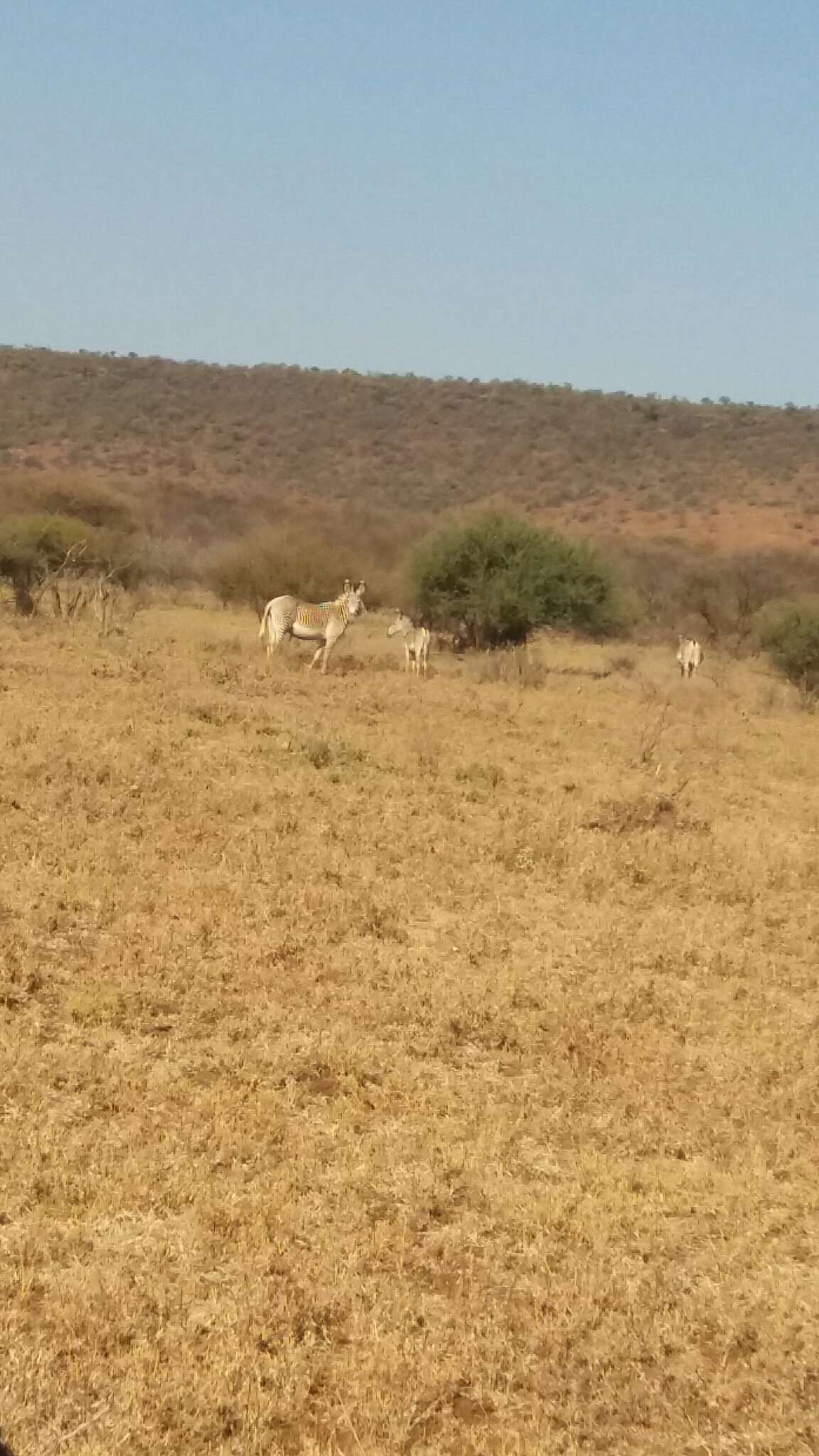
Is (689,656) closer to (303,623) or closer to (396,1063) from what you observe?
(303,623)

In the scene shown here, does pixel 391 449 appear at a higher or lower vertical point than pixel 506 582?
higher

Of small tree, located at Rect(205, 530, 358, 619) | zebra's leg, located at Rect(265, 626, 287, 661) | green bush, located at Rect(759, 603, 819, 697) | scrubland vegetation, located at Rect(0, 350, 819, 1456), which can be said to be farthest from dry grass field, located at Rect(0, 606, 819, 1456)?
small tree, located at Rect(205, 530, 358, 619)

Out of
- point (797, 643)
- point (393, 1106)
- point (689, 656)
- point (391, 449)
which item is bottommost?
point (393, 1106)

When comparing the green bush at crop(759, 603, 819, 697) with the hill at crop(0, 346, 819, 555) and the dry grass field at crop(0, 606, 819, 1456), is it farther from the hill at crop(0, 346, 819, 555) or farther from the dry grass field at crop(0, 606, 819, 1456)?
the hill at crop(0, 346, 819, 555)

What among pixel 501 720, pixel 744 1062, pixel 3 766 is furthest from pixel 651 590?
pixel 744 1062

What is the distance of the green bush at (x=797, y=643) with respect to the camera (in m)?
20.2

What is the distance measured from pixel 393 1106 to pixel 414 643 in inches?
484

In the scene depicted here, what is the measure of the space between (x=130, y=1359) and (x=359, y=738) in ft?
27.7

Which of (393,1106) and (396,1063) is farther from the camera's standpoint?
(396,1063)

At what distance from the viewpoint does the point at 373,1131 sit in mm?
5020

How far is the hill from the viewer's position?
130 ft

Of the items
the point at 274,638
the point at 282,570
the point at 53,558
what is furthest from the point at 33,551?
the point at 274,638

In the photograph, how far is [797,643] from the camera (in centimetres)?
2044

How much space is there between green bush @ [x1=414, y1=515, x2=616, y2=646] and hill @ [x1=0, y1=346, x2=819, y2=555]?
11358mm
